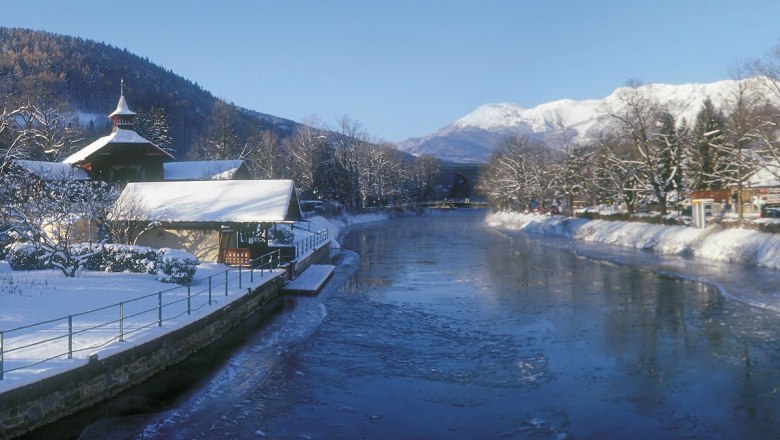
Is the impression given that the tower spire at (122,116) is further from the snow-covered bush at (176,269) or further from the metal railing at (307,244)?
the snow-covered bush at (176,269)

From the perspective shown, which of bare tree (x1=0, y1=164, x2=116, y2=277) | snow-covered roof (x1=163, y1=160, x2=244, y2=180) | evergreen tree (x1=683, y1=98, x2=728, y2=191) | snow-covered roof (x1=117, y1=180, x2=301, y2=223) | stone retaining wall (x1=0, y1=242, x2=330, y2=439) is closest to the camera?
stone retaining wall (x1=0, y1=242, x2=330, y2=439)

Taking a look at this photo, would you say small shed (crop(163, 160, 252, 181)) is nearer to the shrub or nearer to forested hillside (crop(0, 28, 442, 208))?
forested hillside (crop(0, 28, 442, 208))

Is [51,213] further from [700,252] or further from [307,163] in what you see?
[307,163]

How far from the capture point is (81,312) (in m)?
15.6

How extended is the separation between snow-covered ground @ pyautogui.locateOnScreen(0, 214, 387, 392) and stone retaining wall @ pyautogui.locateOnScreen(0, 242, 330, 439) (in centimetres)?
17

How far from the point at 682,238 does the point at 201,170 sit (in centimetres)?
3563

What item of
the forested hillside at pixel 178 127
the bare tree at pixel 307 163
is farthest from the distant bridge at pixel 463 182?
the bare tree at pixel 307 163

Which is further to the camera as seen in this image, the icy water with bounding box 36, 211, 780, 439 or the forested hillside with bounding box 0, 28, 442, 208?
the forested hillside with bounding box 0, 28, 442, 208

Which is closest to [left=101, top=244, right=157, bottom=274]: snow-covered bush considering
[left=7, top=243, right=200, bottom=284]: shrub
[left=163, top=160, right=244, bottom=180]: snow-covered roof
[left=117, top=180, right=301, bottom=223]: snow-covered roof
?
[left=7, top=243, right=200, bottom=284]: shrub

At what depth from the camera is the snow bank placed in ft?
102

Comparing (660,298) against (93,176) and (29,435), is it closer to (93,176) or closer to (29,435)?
(29,435)

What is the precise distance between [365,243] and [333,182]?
41743 millimetres

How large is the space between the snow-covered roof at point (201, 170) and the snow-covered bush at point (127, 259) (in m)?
24.9

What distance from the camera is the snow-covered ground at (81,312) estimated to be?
11.6 meters
